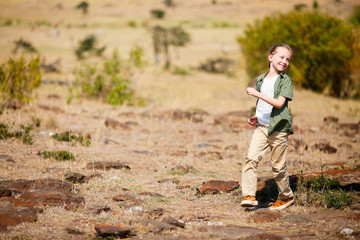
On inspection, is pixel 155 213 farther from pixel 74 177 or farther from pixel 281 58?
pixel 281 58

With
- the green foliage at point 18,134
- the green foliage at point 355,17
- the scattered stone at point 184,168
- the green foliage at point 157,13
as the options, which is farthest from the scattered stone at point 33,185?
the green foliage at point 157,13

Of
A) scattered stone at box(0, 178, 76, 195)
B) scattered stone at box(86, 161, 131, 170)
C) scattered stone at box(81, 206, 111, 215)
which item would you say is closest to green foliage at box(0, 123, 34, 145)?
scattered stone at box(86, 161, 131, 170)

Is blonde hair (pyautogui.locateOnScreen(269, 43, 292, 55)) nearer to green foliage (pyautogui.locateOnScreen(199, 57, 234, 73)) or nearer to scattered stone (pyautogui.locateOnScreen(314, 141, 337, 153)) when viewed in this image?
scattered stone (pyautogui.locateOnScreen(314, 141, 337, 153))

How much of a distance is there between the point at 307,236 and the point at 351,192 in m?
1.44

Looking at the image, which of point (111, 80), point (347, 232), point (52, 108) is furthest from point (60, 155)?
point (111, 80)

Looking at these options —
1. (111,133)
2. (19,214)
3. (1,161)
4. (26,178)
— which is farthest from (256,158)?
(111,133)

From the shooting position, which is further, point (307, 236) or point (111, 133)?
point (111, 133)

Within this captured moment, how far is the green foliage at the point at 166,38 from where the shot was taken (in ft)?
76.6

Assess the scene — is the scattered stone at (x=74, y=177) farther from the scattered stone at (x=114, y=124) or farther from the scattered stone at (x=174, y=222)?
the scattered stone at (x=114, y=124)

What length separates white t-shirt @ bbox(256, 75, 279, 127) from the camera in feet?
13.6

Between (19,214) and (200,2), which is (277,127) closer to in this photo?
(19,214)

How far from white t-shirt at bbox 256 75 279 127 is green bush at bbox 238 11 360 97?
10921 mm

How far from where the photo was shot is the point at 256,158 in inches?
159

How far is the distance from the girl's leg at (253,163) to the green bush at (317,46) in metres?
11.1
